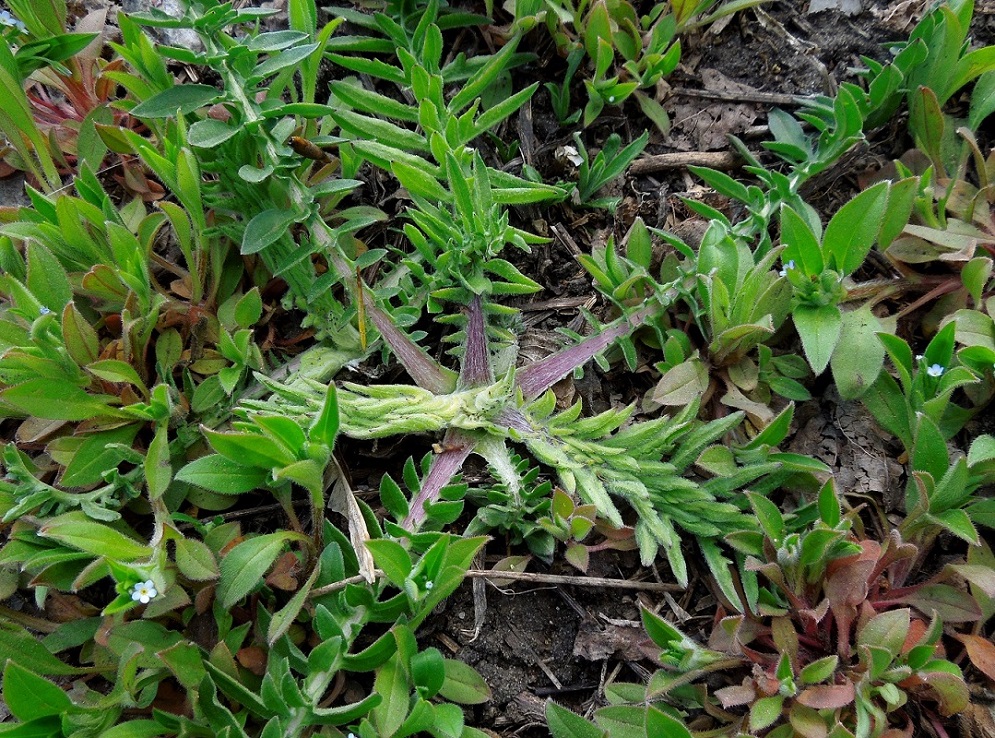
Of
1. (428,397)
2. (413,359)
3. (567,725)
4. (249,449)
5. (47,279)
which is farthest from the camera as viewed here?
(413,359)

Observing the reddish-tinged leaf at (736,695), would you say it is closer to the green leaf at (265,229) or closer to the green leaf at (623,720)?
the green leaf at (623,720)

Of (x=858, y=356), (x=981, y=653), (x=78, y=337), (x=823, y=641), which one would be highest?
(x=78, y=337)

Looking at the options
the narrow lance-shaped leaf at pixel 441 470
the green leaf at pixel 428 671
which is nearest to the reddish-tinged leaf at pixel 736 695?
the green leaf at pixel 428 671

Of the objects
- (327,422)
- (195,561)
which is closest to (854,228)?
(327,422)

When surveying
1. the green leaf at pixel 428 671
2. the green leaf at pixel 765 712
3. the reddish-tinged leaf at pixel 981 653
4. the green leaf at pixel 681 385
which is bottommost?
the reddish-tinged leaf at pixel 981 653

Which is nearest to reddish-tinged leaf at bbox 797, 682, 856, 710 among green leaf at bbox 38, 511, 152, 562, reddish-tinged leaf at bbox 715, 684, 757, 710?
reddish-tinged leaf at bbox 715, 684, 757, 710

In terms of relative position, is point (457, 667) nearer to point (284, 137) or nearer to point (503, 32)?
point (284, 137)

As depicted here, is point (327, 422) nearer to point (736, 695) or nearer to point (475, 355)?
point (475, 355)
